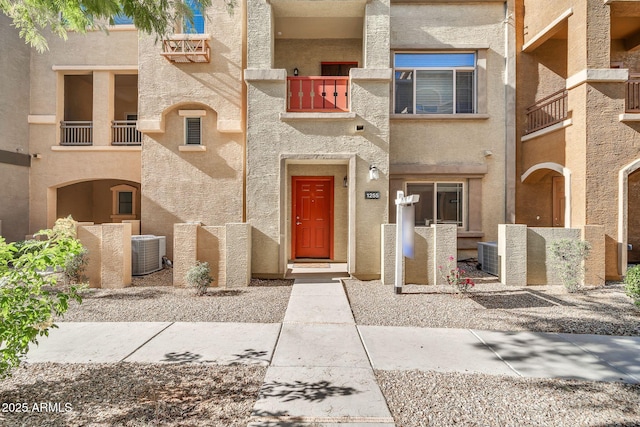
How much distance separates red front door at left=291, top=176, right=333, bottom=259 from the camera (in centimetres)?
1098

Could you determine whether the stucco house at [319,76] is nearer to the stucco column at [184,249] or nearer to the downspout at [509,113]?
the downspout at [509,113]

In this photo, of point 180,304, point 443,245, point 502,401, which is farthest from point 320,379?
point 443,245

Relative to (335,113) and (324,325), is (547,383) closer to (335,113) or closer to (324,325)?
(324,325)

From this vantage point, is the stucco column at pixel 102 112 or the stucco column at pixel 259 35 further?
the stucco column at pixel 102 112

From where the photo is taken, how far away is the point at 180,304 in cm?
662

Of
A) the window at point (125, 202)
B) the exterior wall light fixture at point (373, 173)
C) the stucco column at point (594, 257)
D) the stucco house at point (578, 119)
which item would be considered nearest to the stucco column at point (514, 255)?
the stucco column at point (594, 257)

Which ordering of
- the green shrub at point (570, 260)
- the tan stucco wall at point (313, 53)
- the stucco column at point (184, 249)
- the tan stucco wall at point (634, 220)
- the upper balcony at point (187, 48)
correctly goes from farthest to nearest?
the tan stucco wall at point (634, 220) < the tan stucco wall at point (313, 53) < the upper balcony at point (187, 48) < the stucco column at point (184, 249) < the green shrub at point (570, 260)

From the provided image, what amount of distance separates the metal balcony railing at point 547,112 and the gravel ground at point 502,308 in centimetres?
496

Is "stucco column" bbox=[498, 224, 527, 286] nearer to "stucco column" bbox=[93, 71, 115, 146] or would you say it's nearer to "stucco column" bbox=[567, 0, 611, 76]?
"stucco column" bbox=[567, 0, 611, 76]

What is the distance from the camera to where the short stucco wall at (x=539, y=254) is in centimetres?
794

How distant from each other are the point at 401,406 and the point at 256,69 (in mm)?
8356

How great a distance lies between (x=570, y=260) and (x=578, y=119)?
3.84 m

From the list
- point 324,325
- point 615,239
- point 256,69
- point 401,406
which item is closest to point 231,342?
point 324,325

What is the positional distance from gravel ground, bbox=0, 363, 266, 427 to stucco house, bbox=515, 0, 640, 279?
31.2ft
